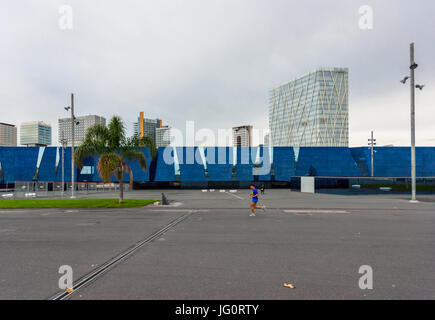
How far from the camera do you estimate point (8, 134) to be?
18938 cm

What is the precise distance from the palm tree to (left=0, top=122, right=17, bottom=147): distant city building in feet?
772

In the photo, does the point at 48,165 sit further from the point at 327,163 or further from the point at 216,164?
the point at 327,163

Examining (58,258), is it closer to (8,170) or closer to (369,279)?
(369,279)

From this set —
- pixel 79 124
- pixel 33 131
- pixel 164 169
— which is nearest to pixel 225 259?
pixel 164 169

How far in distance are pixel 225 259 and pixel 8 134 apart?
848 feet

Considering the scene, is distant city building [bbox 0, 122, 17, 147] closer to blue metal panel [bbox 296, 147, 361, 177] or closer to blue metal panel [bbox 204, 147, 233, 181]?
blue metal panel [bbox 204, 147, 233, 181]

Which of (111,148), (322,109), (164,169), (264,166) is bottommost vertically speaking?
(164,169)

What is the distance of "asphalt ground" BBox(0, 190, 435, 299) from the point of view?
3996 mm

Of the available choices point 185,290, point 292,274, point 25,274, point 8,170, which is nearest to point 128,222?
point 25,274

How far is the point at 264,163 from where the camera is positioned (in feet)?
132

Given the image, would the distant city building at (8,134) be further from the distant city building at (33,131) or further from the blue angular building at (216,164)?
the blue angular building at (216,164)

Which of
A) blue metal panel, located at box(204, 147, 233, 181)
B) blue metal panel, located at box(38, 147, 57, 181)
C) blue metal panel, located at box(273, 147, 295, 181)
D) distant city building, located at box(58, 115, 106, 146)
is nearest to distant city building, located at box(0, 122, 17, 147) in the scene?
distant city building, located at box(58, 115, 106, 146)

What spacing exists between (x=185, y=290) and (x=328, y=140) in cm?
15746

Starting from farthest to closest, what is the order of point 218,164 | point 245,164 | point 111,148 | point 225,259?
1. point 218,164
2. point 245,164
3. point 111,148
4. point 225,259
